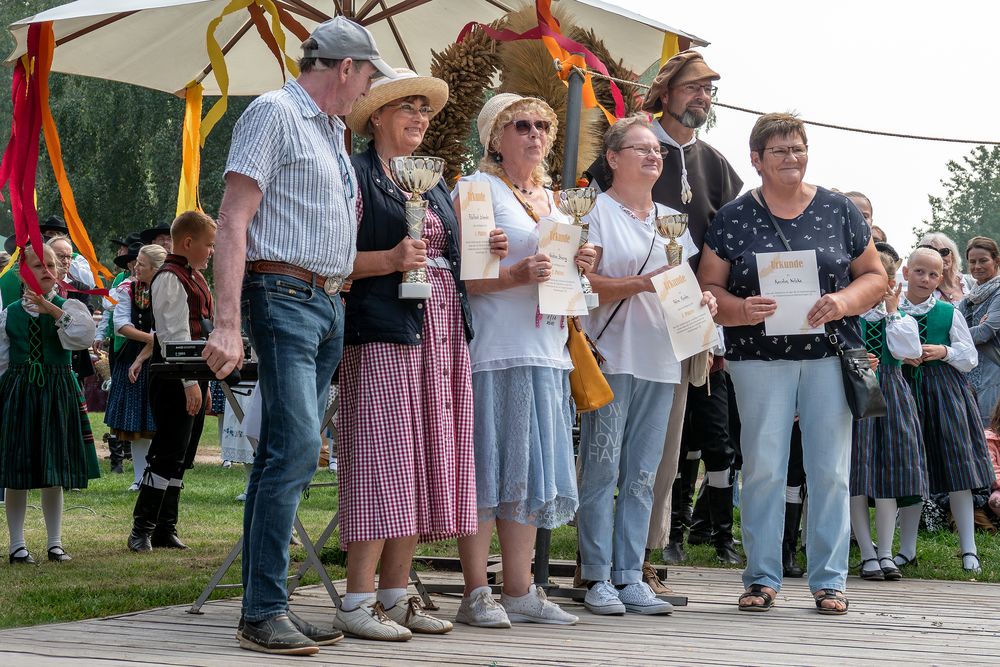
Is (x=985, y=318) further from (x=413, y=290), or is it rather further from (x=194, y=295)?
(x=413, y=290)

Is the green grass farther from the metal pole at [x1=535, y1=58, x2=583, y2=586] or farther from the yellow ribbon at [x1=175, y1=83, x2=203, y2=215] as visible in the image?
the yellow ribbon at [x1=175, y1=83, x2=203, y2=215]

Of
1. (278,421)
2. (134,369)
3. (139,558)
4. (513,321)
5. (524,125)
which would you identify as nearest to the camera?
(278,421)

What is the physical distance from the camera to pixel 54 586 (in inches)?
235

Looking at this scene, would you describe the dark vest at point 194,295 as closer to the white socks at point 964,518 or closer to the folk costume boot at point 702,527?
the folk costume boot at point 702,527

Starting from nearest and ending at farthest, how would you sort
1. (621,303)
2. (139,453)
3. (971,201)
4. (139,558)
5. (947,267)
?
(621,303), (139,558), (947,267), (139,453), (971,201)

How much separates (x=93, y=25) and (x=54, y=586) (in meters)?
3.01

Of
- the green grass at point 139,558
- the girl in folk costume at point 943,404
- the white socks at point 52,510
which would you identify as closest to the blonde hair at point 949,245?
the girl in folk costume at point 943,404

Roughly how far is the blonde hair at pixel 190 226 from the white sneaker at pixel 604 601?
335 centimetres

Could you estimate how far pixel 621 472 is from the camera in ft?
17.1

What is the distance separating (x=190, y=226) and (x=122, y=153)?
20.5 m

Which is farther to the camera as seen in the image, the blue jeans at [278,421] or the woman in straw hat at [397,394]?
the woman in straw hat at [397,394]

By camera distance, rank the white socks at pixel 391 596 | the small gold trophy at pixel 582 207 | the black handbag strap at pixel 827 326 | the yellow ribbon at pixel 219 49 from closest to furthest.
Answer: the white socks at pixel 391 596
the small gold trophy at pixel 582 207
the black handbag strap at pixel 827 326
the yellow ribbon at pixel 219 49

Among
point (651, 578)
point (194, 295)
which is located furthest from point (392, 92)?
point (194, 295)

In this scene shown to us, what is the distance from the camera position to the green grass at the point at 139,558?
17.7ft
